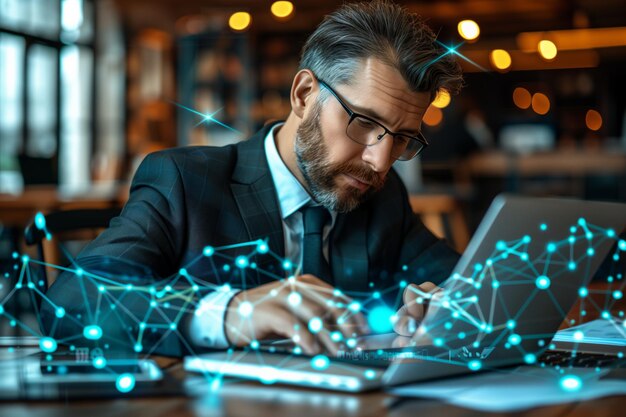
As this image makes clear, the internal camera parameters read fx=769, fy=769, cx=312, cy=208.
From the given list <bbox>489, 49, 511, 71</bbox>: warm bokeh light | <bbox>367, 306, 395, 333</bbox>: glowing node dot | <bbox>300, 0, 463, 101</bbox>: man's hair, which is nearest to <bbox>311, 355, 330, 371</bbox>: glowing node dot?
<bbox>367, 306, 395, 333</bbox>: glowing node dot

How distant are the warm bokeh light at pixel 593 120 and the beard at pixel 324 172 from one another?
9368mm

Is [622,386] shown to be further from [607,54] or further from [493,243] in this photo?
[607,54]

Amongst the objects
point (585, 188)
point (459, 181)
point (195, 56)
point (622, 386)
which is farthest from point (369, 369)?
point (195, 56)

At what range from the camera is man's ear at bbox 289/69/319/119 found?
150 centimetres

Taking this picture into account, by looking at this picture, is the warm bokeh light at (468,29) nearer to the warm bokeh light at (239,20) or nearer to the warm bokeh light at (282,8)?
the warm bokeh light at (282,8)

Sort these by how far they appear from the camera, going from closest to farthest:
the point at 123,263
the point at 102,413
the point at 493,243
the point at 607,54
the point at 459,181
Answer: the point at 102,413 → the point at 493,243 → the point at 123,263 → the point at 459,181 → the point at 607,54

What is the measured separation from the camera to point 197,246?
1.42m

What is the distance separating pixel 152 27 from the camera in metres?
10.3

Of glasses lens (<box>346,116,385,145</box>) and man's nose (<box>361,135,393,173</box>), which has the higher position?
glasses lens (<box>346,116,385,145</box>)

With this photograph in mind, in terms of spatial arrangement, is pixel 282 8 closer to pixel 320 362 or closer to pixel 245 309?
pixel 245 309

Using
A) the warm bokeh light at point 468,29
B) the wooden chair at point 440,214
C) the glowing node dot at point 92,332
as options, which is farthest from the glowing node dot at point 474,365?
the warm bokeh light at point 468,29

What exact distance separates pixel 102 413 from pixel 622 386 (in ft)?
1.83

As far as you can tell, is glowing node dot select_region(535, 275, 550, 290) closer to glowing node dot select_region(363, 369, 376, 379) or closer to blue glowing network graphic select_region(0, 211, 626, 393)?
blue glowing network graphic select_region(0, 211, 626, 393)

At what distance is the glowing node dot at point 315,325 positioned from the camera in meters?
0.90
